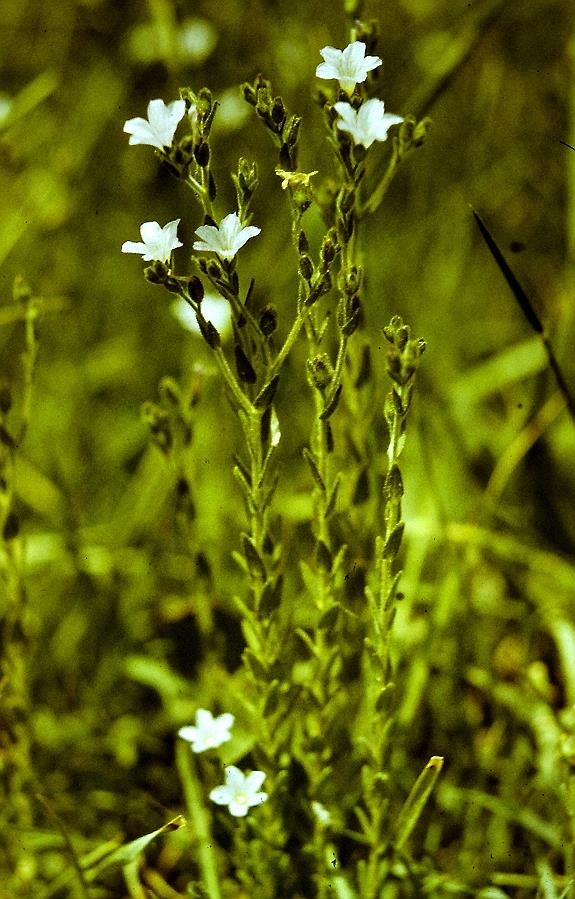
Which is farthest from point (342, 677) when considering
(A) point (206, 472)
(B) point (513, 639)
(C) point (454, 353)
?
(C) point (454, 353)

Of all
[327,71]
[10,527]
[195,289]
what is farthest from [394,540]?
[10,527]

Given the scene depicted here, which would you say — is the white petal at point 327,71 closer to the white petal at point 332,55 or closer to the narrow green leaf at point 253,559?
the white petal at point 332,55

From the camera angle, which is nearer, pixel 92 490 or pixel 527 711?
pixel 527 711

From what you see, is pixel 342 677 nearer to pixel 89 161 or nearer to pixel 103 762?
pixel 103 762

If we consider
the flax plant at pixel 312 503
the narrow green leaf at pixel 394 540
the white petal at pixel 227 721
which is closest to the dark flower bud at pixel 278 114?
the flax plant at pixel 312 503

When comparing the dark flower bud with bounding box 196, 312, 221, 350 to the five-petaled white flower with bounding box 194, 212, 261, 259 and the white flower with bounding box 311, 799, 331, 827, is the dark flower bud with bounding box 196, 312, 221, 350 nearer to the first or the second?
the five-petaled white flower with bounding box 194, 212, 261, 259

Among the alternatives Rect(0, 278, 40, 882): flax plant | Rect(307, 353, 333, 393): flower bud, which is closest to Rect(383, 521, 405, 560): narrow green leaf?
Rect(307, 353, 333, 393): flower bud
